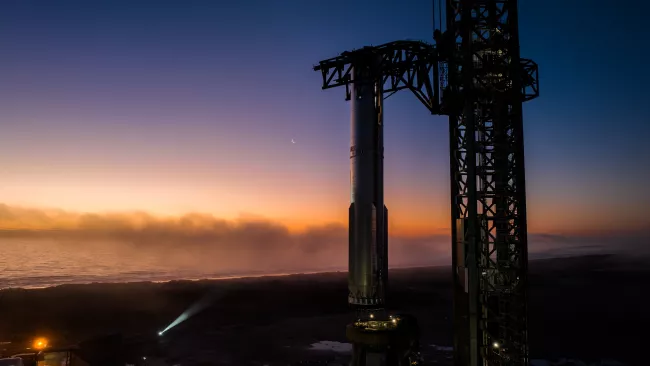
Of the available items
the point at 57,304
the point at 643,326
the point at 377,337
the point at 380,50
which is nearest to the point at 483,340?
the point at 377,337

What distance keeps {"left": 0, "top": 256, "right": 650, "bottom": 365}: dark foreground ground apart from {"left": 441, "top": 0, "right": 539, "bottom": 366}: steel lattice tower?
754 inches

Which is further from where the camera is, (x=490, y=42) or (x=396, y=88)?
(x=396, y=88)

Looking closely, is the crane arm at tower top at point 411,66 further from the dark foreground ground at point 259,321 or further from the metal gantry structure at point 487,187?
the dark foreground ground at point 259,321

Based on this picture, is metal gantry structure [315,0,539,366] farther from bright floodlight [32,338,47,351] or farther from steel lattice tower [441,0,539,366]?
bright floodlight [32,338,47,351]

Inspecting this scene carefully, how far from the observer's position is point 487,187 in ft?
70.9

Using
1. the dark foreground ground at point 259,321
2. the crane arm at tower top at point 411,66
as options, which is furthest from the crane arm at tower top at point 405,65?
the dark foreground ground at point 259,321

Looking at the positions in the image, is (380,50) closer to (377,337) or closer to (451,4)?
(451,4)

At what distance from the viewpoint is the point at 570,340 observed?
52.2m

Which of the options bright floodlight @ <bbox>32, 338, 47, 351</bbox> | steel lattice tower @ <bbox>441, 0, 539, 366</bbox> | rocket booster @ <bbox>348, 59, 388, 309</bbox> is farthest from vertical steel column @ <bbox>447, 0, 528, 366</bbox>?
bright floodlight @ <bbox>32, 338, 47, 351</bbox>

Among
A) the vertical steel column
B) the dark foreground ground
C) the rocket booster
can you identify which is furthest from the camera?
the dark foreground ground

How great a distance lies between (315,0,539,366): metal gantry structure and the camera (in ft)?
68.2

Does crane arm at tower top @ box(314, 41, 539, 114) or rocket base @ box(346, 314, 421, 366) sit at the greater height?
crane arm at tower top @ box(314, 41, 539, 114)

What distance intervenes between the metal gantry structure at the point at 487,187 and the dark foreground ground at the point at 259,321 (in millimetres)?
19292

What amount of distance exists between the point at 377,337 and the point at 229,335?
36436 mm
